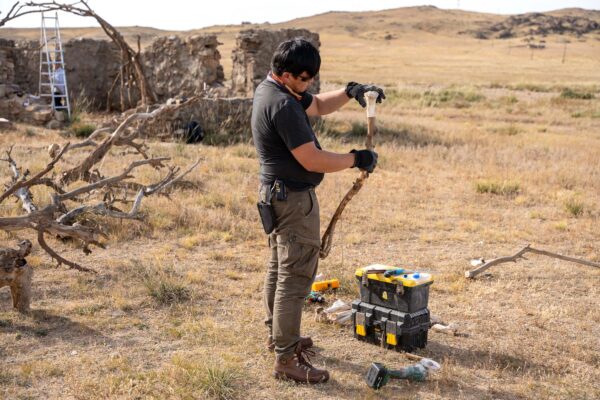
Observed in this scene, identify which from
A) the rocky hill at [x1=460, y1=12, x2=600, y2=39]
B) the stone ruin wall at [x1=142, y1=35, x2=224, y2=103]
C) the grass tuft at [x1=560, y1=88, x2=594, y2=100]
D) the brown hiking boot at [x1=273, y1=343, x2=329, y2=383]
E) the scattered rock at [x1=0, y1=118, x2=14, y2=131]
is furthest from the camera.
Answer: the rocky hill at [x1=460, y1=12, x2=600, y2=39]

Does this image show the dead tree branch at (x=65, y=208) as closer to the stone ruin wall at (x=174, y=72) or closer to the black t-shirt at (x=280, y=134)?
the black t-shirt at (x=280, y=134)

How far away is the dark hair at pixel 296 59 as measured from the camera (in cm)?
384

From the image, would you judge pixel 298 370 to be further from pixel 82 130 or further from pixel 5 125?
pixel 5 125

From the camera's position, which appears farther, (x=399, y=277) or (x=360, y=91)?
(x=399, y=277)

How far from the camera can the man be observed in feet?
12.6

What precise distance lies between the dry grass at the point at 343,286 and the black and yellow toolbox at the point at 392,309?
0.13 meters

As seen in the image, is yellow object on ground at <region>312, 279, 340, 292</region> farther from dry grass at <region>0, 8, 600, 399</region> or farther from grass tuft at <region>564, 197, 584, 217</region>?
grass tuft at <region>564, 197, 584, 217</region>

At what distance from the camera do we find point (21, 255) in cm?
516

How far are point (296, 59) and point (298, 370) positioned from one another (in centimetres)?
183

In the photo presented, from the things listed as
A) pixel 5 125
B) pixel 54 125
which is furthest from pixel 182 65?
pixel 5 125

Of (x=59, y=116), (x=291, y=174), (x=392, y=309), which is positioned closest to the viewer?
(x=291, y=174)

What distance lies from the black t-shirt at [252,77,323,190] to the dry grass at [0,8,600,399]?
1.23 m

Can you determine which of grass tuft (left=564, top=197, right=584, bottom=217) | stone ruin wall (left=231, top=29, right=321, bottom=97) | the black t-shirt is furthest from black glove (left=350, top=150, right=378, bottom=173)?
stone ruin wall (left=231, top=29, right=321, bottom=97)

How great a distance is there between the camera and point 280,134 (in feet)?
12.6
